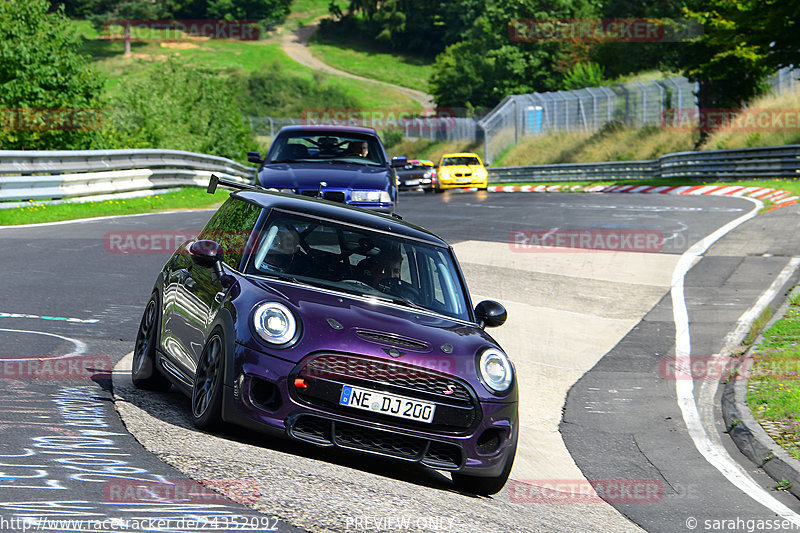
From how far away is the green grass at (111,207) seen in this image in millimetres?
19453

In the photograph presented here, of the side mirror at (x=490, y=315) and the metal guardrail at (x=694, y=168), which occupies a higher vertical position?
the side mirror at (x=490, y=315)

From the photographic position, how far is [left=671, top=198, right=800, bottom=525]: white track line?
7.33 m

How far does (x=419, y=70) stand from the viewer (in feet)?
510

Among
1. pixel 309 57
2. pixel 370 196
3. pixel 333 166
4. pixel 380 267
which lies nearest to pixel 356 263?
pixel 380 267

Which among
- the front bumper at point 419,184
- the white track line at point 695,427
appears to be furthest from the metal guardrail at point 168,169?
the white track line at point 695,427

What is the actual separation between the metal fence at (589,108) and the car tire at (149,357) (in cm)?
3618

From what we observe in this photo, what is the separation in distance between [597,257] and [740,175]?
19148 millimetres

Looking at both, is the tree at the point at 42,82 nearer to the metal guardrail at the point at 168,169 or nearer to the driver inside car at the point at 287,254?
the metal guardrail at the point at 168,169

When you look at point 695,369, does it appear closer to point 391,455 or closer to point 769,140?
point 391,455

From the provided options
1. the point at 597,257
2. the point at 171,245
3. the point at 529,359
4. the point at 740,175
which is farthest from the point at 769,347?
the point at 740,175

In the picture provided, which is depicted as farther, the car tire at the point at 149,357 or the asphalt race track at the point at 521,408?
the car tire at the point at 149,357

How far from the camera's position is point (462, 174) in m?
40.2

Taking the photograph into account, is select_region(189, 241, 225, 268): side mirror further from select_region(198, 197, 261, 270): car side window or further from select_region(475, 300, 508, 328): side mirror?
select_region(475, 300, 508, 328): side mirror

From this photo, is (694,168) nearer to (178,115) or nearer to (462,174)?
(462,174)
